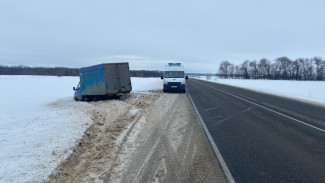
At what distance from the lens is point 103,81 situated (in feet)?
48.3

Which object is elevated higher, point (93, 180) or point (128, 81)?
point (128, 81)

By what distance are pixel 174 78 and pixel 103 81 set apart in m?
7.98

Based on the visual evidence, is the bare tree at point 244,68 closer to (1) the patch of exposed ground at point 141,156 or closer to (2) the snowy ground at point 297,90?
(2) the snowy ground at point 297,90

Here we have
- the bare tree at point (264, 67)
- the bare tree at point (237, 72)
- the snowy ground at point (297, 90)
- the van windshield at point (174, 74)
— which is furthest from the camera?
the bare tree at point (237, 72)

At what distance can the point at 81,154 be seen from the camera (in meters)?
4.94

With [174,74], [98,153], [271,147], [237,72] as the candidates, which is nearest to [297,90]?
[174,74]

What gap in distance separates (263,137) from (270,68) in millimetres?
128351

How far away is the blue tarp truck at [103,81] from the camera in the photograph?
14.8m

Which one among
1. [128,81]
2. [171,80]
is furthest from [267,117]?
[171,80]

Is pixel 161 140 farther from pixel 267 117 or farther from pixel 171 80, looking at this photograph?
pixel 171 80

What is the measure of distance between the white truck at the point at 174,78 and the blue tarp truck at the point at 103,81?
5.37 m

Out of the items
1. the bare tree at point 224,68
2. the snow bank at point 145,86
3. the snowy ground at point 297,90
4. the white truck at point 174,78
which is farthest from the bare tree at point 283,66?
the white truck at point 174,78

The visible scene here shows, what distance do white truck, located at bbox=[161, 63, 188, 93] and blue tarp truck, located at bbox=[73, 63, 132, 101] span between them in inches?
211

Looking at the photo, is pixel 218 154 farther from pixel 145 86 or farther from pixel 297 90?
pixel 297 90
